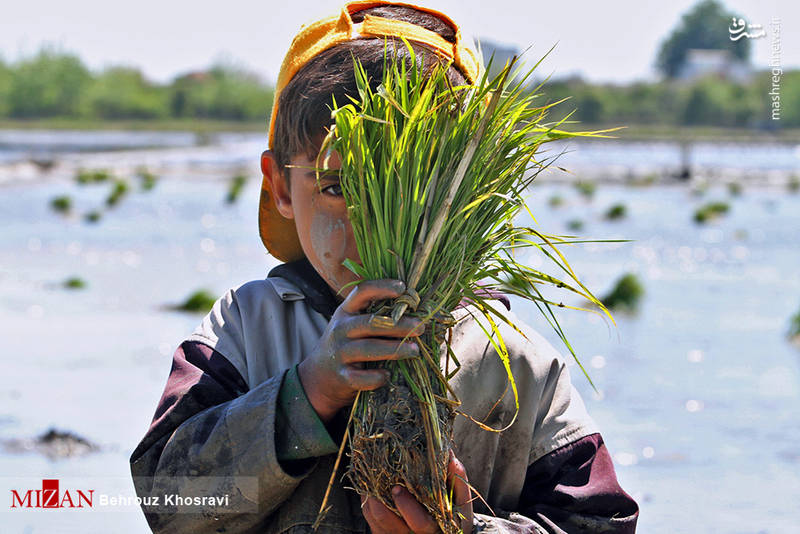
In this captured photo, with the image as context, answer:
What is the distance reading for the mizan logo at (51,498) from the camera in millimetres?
3990

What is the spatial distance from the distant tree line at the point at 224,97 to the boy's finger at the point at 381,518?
6292 cm

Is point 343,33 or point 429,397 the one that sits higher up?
point 343,33

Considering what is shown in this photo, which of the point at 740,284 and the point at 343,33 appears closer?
the point at 343,33

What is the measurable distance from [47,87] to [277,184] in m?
86.0

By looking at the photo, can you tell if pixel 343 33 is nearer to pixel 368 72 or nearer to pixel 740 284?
pixel 368 72

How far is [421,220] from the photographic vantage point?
158cm

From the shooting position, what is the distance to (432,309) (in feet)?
4.96

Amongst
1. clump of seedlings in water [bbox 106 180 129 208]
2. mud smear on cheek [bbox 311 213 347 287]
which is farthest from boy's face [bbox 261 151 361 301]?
clump of seedlings in water [bbox 106 180 129 208]

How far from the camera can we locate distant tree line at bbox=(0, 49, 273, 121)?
8156 centimetres

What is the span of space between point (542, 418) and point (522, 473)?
102 mm

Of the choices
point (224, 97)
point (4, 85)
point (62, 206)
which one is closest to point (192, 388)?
point (62, 206)

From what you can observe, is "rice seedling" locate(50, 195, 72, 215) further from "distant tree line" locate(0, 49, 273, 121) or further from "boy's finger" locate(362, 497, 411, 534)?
"distant tree line" locate(0, 49, 273, 121)

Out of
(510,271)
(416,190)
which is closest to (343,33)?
(416,190)

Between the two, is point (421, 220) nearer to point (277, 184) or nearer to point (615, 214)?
point (277, 184)
